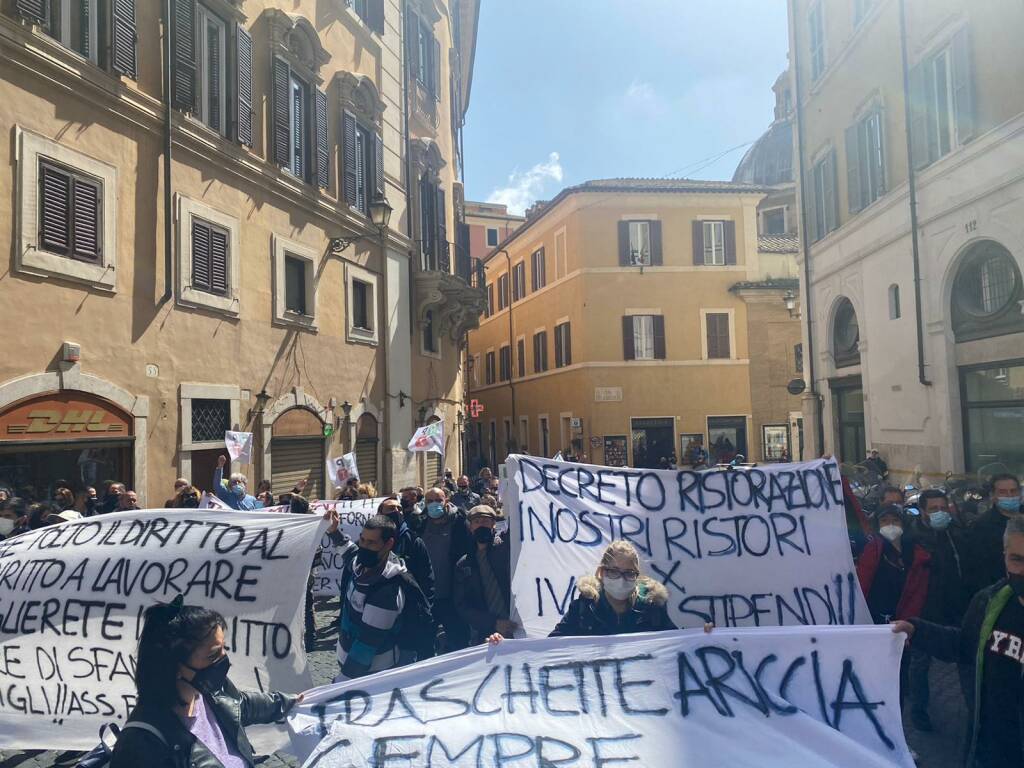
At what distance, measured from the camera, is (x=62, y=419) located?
32.3 ft

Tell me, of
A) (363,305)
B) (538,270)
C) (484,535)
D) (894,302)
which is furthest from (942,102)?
(538,270)

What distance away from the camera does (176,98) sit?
11.9m

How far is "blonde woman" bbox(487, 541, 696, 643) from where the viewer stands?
13.7 ft

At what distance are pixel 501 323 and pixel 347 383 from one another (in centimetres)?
2455

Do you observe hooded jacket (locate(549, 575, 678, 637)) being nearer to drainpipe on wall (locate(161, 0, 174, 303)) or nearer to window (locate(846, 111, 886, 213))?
drainpipe on wall (locate(161, 0, 174, 303))

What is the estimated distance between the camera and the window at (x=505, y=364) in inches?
1550

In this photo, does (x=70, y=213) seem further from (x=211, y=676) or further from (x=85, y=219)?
(x=211, y=676)

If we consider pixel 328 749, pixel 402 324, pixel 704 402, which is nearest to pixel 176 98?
pixel 402 324

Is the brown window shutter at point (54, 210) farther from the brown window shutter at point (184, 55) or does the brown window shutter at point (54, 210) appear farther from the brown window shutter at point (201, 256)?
the brown window shutter at point (184, 55)

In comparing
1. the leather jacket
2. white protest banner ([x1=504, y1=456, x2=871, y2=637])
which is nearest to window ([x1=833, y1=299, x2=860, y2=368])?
white protest banner ([x1=504, y1=456, x2=871, y2=637])

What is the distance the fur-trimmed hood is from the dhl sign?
7685mm

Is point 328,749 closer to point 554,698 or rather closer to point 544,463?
point 554,698

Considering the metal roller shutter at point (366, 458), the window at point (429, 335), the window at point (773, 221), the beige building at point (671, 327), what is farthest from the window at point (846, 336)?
the window at point (773, 221)

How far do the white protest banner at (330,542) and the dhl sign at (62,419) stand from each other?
3.10 m
